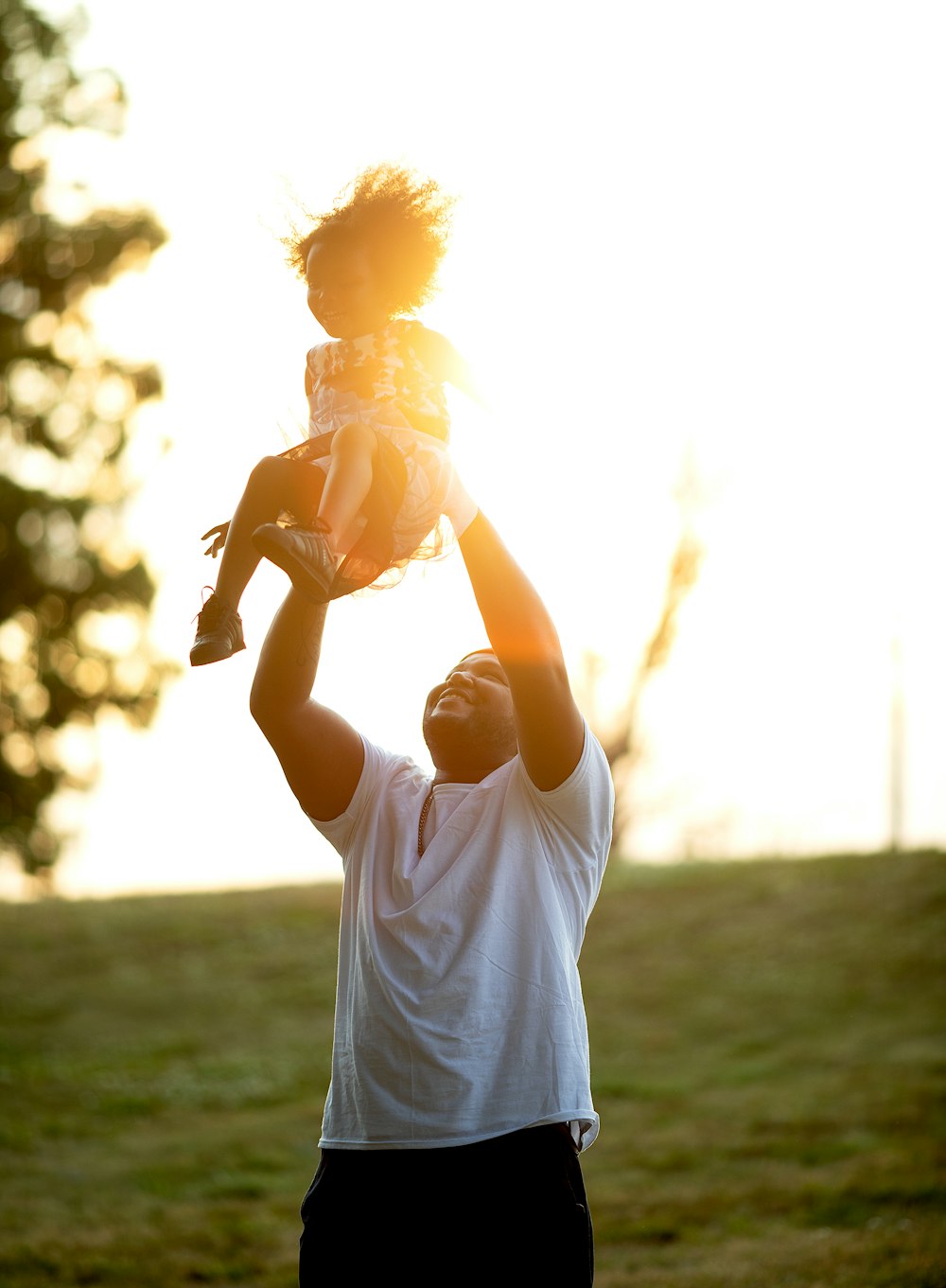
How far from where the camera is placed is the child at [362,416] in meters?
2.33

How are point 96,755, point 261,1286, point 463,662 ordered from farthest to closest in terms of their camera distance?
point 96,755 → point 261,1286 → point 463,662

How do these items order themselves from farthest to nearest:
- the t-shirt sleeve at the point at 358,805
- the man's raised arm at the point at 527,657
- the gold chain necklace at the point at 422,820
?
the t-shirt sleeve at the point at 358,805, the gold chain necklace at the point at 422,820, the man's raised arm at the point at 527,657

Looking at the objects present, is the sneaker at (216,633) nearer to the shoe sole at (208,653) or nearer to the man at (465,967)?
the shoe sole at (208,653)

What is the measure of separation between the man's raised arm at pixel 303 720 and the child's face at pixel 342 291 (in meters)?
0.52

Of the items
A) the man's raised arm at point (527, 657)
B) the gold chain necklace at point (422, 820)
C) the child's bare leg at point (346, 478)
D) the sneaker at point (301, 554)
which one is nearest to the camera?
the sneaker at point (301, 554)

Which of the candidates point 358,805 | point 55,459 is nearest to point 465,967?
point 358,805

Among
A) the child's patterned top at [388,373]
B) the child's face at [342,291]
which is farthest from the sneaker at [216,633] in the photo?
the child's face at [342,291]

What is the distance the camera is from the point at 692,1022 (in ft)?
31.7

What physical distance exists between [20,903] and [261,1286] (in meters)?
7.42

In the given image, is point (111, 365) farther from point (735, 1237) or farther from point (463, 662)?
point (463, 662)

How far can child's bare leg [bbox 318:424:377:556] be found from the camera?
230 cm

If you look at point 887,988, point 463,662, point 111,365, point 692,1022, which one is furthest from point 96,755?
point 463,662

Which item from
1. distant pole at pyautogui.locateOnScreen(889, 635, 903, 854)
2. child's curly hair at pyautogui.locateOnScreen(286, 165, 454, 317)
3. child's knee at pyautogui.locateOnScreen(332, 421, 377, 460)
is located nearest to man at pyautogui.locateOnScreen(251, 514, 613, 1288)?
child's knee at pyautogui.locateOnScreen(332, 421, 377, 460)

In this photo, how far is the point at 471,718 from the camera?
282 cm
